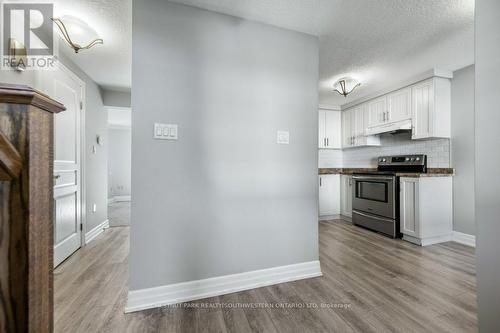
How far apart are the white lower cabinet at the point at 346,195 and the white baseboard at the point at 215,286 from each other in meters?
2.42

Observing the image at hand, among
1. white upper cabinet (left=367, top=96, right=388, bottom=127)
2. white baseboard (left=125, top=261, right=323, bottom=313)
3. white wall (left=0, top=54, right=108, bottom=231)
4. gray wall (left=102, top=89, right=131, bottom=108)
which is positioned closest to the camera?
white baseboard (left=125, top=261, right=323, bottom=313)

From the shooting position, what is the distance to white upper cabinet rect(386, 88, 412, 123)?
331cm

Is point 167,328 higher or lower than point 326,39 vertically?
lower

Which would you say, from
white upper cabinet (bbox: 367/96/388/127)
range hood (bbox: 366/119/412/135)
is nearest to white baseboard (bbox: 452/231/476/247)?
range hood (bbox: 366/119/412/135)

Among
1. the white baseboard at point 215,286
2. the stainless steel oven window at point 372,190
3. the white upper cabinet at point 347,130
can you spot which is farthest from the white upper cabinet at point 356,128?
the white baseboard at point 215,286

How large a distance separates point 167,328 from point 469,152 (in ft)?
12.8

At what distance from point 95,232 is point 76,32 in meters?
2.64

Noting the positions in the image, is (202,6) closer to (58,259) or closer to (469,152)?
(58,259)

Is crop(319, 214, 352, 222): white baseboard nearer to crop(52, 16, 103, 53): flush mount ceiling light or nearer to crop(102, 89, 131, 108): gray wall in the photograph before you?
crop(102, 89, 131, 108): gray wall

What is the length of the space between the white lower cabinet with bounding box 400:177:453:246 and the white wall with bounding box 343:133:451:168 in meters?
0.34

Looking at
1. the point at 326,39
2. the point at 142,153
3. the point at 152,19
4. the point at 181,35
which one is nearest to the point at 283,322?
the point at 142,153

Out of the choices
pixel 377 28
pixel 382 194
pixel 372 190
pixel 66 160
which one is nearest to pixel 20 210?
pixel 66 160

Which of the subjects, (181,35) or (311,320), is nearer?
(311,320)

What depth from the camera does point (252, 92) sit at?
6.26ft
